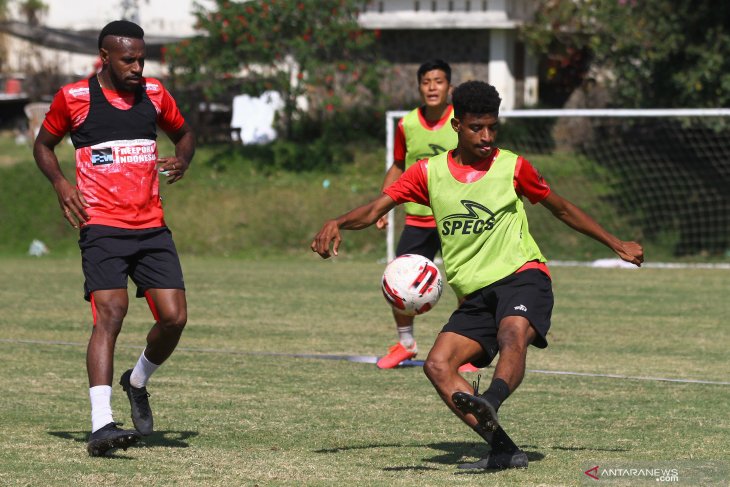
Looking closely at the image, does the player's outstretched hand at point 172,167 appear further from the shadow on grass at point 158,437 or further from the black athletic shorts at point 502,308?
the black athletic shorts at point 502,308

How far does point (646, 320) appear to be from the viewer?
45.5 feet

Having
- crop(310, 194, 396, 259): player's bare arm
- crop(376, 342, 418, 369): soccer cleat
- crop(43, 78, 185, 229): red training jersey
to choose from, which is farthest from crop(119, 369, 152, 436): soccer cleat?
crop(376, 342, 418, 369): soccer cleat

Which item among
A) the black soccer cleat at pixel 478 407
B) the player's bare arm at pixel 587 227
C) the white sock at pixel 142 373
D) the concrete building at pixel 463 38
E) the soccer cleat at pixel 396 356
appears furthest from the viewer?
the concrete building at pixel 463 38

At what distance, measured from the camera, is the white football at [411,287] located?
695 cm

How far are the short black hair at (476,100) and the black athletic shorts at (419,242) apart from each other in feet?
12.6

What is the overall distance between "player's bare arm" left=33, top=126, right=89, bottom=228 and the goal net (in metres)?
14.0

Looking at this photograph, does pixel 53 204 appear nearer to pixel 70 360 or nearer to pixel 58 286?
pixel 58 286

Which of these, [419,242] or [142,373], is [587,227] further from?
[419,242]

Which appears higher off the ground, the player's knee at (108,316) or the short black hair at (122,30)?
the short black hair at (122,30)

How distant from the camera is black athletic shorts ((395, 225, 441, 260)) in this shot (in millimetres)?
10445

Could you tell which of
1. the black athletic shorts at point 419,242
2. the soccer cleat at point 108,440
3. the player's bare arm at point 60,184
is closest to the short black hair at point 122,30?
the player's bare arm at point 60,184

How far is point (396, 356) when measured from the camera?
10.4 meters

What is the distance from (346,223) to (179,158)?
1.22 m

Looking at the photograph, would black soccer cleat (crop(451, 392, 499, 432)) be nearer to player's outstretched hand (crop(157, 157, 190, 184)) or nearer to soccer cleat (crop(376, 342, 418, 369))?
player's outstretched hand (crop(157, 157, 190, 184))
